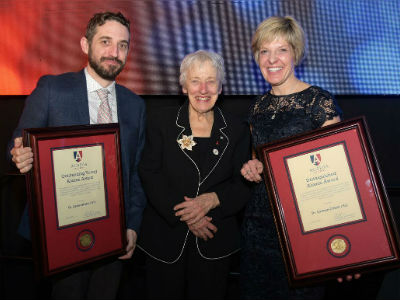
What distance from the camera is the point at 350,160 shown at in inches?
65.3

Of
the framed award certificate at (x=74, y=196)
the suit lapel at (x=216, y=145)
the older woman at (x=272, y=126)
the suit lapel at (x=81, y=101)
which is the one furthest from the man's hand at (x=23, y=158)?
the older woman at (x=272, y=126)

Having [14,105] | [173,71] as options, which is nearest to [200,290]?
[173,71]

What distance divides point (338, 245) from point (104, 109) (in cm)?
153

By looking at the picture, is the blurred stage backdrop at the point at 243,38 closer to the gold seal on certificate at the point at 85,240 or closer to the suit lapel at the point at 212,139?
the suit lapel at the point at 212,139

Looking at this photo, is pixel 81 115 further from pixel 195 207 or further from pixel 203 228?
pixel 203 228

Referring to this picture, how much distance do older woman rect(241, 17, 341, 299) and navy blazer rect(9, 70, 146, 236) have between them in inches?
29.2

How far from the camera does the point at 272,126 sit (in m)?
2.00

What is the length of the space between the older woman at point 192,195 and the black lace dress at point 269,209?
103 millimetres

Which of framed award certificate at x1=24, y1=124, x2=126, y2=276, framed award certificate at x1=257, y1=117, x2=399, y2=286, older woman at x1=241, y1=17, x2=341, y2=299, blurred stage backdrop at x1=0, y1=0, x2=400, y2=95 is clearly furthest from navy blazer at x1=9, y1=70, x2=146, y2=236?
blurred stage backdrop at x1=0, y1=0, x2=400, y2=95

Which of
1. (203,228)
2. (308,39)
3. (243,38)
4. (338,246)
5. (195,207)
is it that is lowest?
(338,246)

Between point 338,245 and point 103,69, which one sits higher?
point 103,69

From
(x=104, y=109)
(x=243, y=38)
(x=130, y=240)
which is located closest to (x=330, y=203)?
(x=130, y=240)

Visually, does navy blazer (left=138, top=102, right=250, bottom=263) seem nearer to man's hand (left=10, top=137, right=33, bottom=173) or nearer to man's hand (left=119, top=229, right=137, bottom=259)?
man's hand (left=119, top=229, right=137, bottom=259)

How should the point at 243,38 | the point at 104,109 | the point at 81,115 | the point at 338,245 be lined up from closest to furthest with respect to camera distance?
the point at 338,245, the point at 81,115, the point at 104,109, the point at 243,38
